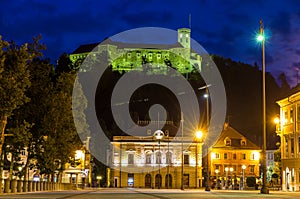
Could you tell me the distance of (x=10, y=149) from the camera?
4209 cm

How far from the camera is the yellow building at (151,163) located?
307 ft

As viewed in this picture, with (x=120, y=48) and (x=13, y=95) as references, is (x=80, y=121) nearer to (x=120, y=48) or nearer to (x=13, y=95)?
(x=13, y=95)

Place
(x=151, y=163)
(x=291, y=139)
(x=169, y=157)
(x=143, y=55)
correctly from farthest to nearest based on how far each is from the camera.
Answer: (x=143, y=55) → (x=169, y=157) → (x=151, y=163) → (x=291, y=139)

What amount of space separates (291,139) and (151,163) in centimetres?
4512

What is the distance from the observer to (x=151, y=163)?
9531 cm

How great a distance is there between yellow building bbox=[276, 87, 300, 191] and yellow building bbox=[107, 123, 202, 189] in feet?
127

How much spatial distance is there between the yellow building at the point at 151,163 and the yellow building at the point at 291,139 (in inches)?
1525

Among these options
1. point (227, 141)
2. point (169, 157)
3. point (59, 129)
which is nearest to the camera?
point (59, 129)

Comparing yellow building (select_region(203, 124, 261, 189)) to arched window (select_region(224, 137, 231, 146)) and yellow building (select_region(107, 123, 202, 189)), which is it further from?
yellow building (select_region(107, 123, 202, 189))

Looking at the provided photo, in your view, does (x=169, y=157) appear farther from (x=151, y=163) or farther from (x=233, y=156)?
(x=233, y=156)

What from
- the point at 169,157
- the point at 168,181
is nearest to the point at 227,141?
the point at 169,157

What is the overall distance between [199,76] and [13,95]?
13996cm

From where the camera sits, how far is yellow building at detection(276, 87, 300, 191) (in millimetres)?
50759

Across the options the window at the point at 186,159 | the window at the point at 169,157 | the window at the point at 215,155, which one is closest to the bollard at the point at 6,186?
the window at the point at 169,157
